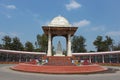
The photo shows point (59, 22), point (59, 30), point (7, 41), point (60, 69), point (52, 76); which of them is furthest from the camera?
point (7, 41)

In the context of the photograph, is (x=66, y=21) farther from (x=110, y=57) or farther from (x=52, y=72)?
(x=110, y=57)

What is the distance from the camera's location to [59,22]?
33.9 metres

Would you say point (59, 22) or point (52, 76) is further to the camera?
point (59, 22)

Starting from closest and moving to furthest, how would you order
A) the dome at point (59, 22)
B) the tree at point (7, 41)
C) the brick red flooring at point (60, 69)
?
the brick red flooring at point (60, 69), the dome at point (59, 22), the tree at point (7, 41)

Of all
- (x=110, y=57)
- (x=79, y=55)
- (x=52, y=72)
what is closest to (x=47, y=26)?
(x=52, y=72)

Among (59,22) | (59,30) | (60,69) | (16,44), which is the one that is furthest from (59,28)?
(16,44)

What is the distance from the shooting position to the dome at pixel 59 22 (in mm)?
33422

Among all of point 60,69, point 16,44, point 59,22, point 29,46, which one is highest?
point 59,22

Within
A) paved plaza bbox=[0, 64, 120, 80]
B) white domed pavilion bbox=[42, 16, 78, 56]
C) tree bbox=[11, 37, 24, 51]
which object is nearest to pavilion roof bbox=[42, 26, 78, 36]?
white domed pavilion bbox=[42, 16, 78, 56]

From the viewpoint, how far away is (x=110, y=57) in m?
62.1

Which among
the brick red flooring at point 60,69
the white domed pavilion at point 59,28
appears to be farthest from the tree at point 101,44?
the brick red flooring at point 60,69

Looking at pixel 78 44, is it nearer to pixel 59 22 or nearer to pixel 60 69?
pixel 59 22

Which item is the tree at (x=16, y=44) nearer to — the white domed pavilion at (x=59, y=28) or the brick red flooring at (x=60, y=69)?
the white domed pavilion at (x=59, y=28)

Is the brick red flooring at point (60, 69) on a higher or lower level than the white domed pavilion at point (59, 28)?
lower
